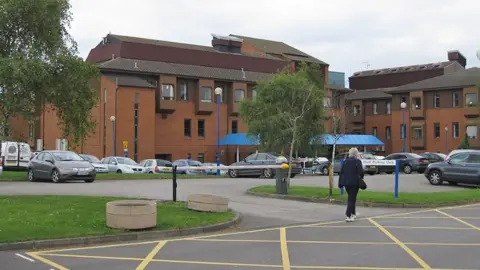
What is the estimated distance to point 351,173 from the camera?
13250mm

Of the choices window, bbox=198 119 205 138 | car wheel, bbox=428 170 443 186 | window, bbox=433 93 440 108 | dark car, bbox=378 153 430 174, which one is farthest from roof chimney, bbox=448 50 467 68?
car wheel, bbox=428 170 443 186

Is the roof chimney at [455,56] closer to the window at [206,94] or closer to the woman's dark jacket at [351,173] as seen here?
the window at [206,94]

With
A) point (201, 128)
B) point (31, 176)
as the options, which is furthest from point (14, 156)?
point (201, 128)

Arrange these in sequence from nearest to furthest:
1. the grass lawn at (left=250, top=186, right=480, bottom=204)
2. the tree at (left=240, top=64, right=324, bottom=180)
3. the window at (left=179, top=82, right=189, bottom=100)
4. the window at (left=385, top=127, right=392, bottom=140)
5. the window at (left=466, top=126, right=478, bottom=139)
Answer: the grass lawn at (left=250, top=186, right=480, bottom=204)
the tree at (left=240, top=64, right=324, bottom=180)
the window at (left=179, top=82, right=189, bottom=100)
the window at (left=466, top=126, right=478, bottom=139)
the window at (left=385, top=127, right=392, bottom=140)

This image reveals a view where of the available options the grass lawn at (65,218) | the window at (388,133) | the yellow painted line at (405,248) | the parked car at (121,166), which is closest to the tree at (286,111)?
the parked car at (121,166)

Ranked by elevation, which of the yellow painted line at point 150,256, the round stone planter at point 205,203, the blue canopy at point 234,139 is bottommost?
the yellow painted line at point 150,256

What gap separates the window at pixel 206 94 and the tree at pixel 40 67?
2744cm

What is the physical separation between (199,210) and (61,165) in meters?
13.0

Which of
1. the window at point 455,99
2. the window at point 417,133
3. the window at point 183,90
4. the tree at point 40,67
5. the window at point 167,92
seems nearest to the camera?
the tree at point 40,67

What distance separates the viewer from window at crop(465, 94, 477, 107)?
6044 centimetres

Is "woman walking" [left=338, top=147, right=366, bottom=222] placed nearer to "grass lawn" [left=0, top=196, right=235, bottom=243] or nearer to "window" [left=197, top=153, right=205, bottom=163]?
"grass lawn" [left=0, top=196, right=235, bottom=243]

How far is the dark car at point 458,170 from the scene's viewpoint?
81.5ft

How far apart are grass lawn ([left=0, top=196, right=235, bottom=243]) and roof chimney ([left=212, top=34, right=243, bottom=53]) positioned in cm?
5192

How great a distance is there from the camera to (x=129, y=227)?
1100cm
